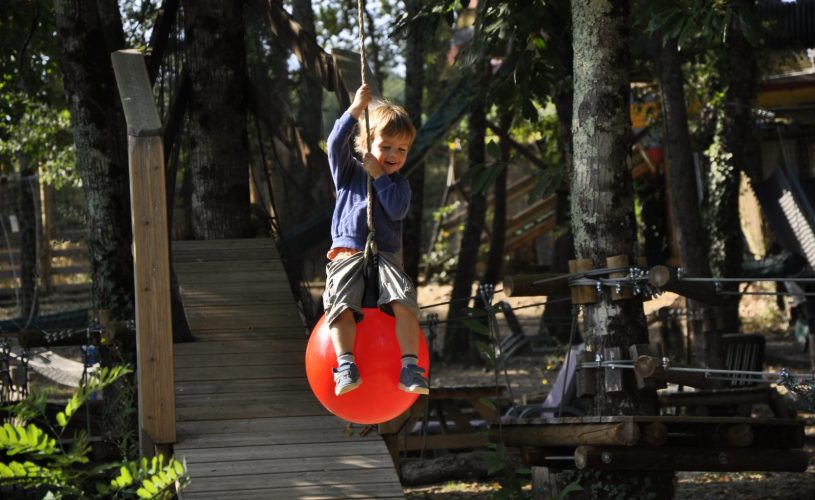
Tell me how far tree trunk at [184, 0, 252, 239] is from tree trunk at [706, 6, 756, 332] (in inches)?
224

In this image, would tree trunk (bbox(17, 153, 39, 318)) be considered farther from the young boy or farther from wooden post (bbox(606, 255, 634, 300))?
the young boy

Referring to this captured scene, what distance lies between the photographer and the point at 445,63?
74.5ft

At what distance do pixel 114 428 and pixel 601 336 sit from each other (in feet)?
11.4

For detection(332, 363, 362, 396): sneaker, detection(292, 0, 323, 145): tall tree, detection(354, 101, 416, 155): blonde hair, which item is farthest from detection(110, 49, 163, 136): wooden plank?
detection(332, 363, 362, 396): sneaker

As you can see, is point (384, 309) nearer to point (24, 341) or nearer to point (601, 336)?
point (601, 336)

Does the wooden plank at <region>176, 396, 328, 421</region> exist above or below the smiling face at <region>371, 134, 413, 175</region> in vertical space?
below

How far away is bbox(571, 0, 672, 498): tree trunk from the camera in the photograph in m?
6.15

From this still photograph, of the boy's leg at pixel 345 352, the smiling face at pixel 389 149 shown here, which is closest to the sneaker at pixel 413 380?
the boy's leg at pixel 345 352

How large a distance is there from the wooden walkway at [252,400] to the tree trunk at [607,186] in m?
1.39

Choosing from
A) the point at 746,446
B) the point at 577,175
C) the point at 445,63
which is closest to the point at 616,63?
the point at 577,175

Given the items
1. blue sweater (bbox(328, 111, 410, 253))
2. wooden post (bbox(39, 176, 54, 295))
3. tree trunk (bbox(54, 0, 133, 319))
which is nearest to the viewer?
blue sweater (bbox(328, 111, 410, 253))

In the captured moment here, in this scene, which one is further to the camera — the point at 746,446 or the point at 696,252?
the point at 696,252

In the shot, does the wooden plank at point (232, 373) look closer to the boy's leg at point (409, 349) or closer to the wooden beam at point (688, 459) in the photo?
the wooden beam at point (688, 459)

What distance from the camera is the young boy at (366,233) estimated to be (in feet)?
13.4
